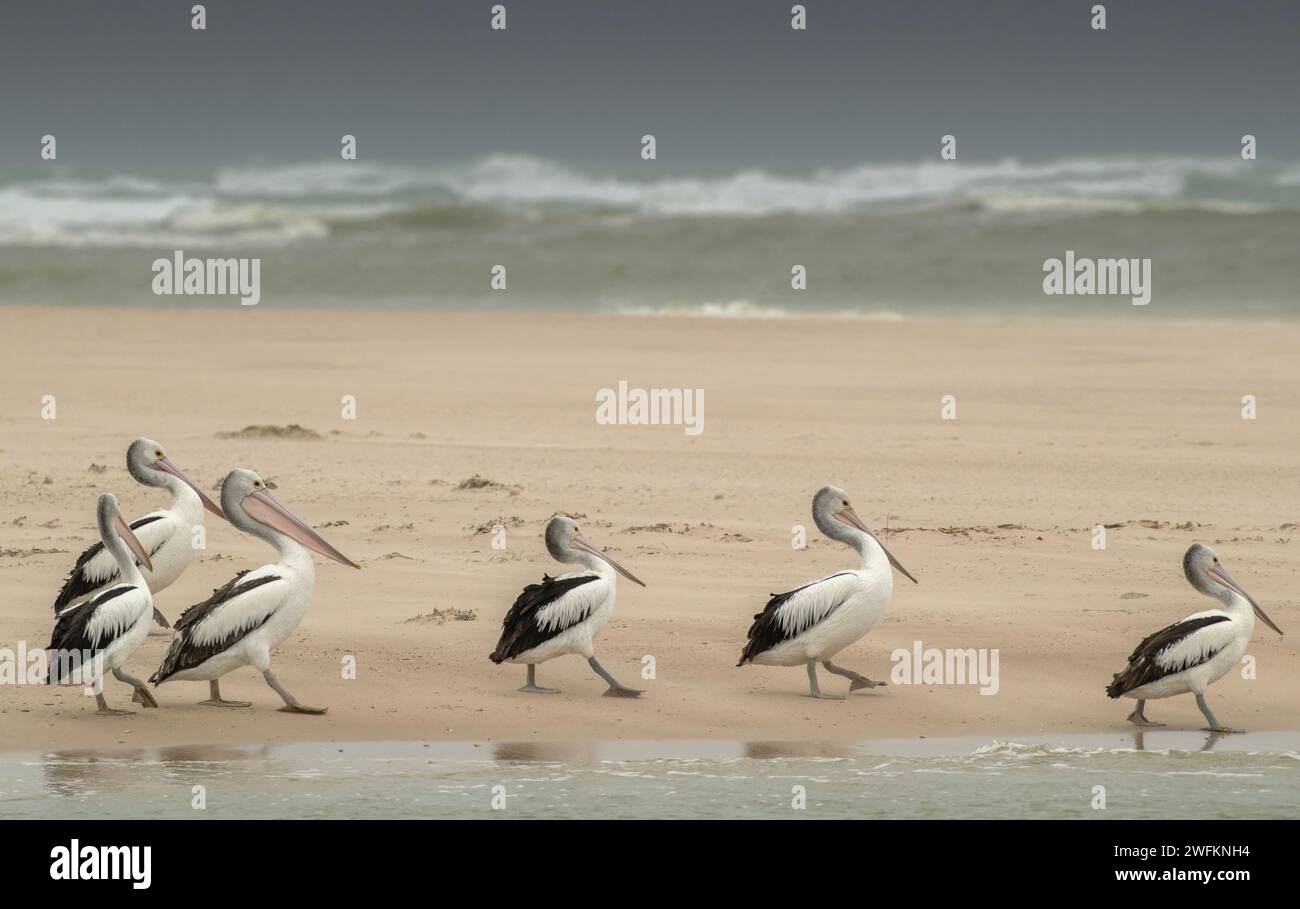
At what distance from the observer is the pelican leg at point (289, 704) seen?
8164 millimetres

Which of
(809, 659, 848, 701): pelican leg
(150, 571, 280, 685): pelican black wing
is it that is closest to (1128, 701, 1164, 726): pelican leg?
(809, 659, 848, 701): pelican leg

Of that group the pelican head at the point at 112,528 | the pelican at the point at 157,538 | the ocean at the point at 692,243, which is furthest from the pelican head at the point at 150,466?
the ocean at the point at 692,243

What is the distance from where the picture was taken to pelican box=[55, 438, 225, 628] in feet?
29.9

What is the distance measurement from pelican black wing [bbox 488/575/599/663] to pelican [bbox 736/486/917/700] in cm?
82

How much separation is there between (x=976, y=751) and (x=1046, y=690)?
43.6 inches

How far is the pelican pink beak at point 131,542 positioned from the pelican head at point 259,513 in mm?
415

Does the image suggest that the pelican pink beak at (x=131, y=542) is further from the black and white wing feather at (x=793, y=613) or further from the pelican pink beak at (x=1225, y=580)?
the pelican pink beak at (x=1225, y=580)

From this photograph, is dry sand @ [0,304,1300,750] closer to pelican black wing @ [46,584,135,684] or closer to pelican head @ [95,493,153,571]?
pelican black wing @ [46,584,135,684]

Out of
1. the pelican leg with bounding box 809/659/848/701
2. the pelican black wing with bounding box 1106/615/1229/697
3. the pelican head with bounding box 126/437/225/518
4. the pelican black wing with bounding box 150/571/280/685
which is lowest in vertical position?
the pelican leg with bounding box 809/659/848/701

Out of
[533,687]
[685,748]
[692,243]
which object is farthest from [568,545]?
[692,243]

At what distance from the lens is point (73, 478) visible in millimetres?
13859

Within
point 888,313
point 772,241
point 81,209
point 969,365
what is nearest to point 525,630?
point 969,365

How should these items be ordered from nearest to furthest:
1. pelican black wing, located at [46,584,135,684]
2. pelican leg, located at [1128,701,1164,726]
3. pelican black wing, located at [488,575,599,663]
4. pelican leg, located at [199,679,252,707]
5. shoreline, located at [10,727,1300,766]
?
1. shoreline, located at [10,727,1300,766]
2. pelican black wing, located at [46,584,135,684]
3. pelican leg, located at [199,679,252,707]
4. pelican leg, located at [1128,701,1164,726]
5. pelican black wing, located at [488,575,599,663]

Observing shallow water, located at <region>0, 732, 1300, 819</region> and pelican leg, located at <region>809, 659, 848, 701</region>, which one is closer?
shallow water, located at <region>0, 732, 1300, 819</region>
